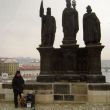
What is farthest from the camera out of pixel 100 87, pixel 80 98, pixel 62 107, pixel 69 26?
pixel 69 26

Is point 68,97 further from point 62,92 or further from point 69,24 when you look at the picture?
point 69,24

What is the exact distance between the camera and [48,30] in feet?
46.8

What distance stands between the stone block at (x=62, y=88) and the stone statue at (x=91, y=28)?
197cm

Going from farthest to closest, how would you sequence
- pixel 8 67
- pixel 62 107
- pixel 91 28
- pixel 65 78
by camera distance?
pixel 8 67
pixel 65 78
pixel 91 28
pixel 62 107

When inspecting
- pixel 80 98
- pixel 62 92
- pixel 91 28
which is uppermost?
pixel 91 28

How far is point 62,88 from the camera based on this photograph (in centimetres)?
1310

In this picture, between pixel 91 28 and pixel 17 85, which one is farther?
pixel 91 28

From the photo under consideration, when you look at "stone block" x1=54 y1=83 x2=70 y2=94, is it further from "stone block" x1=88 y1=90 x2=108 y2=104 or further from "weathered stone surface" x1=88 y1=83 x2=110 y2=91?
"weathered stone surface" x1=88 y1=83 x2=110 y2=91

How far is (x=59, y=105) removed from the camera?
488 inches

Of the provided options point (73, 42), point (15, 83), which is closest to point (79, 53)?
point (73, 42)

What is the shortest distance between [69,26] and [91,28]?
3.06 feet

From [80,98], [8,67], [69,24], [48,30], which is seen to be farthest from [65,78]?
[8,67]

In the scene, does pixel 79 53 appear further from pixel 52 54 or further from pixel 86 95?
pixel 86 95

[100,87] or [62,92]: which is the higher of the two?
[100,87]
